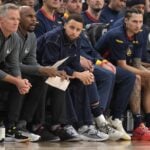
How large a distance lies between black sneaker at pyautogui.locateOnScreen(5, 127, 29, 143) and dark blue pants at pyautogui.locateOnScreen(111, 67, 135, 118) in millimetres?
1905

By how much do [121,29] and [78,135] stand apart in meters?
2.11

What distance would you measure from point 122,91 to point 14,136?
211 cm

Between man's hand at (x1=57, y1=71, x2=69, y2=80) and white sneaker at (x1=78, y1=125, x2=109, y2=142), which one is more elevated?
man's hand at (x1=57, y1=71, x2=69, y2=80)

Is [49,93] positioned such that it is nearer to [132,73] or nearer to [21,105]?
[21,105]

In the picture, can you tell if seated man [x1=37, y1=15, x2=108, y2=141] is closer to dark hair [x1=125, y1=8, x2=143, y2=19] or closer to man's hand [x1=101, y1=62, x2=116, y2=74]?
man's hand [x1=101, y1=62, x2=116, y2=74]

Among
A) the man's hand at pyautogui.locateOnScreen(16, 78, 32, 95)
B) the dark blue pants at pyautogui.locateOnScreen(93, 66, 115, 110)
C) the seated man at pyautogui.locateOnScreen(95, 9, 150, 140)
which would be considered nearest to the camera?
the man's hand at pyautogui.locateOnScreen(16, 78, 32, 95)

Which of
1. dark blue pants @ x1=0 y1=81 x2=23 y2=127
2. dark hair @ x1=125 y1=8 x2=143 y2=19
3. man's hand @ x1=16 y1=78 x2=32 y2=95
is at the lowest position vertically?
dark blue pants @ x1=0 y1=81 x2=23 y2=127

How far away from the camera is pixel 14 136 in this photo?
7875 millimetres

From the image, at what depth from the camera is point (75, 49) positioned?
879 cm

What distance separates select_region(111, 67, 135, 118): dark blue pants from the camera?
930cm

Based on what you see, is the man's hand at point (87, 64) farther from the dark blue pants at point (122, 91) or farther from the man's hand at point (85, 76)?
the dark blue pants at point (122, 91)

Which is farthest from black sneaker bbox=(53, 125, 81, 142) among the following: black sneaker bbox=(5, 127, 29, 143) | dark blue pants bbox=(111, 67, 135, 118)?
dark blue pants bbox=(111, 67, 135, 118)

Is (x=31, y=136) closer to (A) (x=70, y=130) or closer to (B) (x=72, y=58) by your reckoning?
(A) (x=70, y=130)

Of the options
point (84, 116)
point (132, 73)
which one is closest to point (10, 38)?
point (84, 116)
